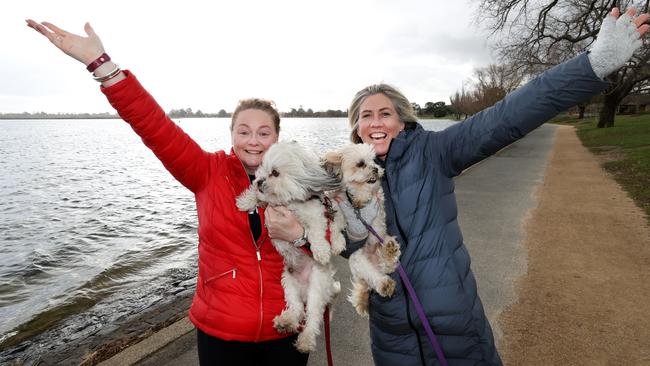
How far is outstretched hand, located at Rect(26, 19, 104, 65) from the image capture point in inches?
86.7

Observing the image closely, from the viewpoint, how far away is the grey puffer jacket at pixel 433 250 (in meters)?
2.29

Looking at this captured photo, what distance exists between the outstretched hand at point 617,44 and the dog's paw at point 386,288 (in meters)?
1.62

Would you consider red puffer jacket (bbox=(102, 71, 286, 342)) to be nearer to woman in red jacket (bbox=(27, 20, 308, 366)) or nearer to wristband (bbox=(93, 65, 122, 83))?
woman in red jacket (bbox=(27, 20, 308, 366))

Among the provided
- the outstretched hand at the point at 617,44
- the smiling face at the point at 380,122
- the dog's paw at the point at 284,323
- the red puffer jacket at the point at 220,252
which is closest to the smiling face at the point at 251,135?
the red puffer jacket at the point at 220,252

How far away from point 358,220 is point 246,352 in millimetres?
1140

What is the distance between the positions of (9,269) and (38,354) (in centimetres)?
476

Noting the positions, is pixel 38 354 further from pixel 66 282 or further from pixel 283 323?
pixel 283 323

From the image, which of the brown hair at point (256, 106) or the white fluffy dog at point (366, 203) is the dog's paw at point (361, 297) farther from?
the brown hair at point (256, 106)

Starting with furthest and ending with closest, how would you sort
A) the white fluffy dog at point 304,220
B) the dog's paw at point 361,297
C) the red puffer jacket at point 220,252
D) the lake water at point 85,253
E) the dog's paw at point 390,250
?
the lake water at point 85,253 < the dog's paw at point 361,297 < the white fluffy dog at point 304,220 < the dog's paw at point 390,250 < the red puffer jacket at point 220,252

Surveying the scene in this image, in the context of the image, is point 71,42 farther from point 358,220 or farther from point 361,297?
point 361,297

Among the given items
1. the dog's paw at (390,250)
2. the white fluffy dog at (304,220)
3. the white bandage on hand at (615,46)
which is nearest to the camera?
the white bandage on hand at (615,46)

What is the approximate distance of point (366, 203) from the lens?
289 cm

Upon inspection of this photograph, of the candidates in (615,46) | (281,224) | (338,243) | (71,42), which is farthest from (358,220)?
(71,42)


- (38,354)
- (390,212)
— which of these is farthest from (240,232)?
(38,354)
